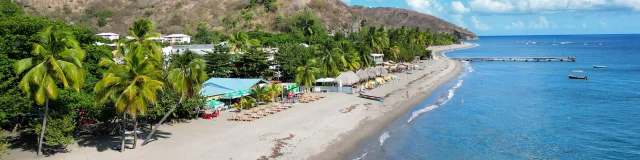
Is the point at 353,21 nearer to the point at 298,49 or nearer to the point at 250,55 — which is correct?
the point at 298,49

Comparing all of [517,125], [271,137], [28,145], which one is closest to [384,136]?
[271,137]

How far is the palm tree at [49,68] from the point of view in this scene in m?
19.5

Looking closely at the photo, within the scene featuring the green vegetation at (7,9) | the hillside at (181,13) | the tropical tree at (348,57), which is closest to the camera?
the green vegetation at (7,9)

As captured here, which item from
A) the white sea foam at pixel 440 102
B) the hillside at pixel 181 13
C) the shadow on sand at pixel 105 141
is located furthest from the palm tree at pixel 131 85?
the hillside at pixel 181 13

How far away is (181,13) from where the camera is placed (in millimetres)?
109312

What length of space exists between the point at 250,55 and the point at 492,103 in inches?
906

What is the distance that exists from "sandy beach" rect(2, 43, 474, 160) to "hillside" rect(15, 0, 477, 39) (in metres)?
67.1

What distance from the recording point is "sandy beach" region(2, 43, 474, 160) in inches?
900

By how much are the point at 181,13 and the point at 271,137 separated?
8899 cm

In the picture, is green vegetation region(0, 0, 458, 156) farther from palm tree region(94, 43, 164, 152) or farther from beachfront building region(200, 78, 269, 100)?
beachfront building region(200, 78, 269, 100)

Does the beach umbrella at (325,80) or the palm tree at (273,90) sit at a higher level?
the beach umbrella at (325,80)

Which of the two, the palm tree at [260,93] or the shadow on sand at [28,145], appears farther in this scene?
the palm tree at [260,93]

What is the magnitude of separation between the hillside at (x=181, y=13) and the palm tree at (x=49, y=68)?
79953mm

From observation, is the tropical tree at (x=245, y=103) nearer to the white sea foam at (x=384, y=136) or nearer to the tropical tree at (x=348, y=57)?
the white sea foam at (x=384, y=136)
